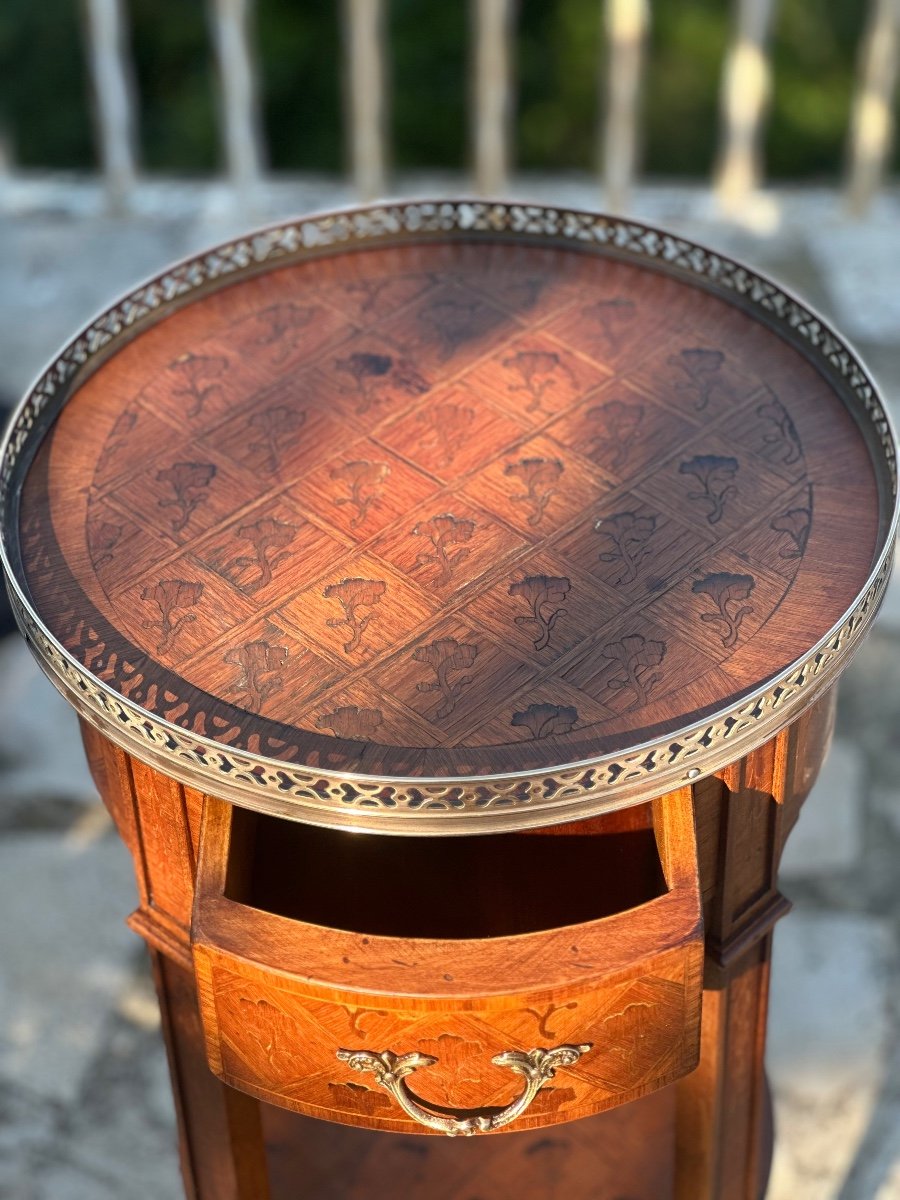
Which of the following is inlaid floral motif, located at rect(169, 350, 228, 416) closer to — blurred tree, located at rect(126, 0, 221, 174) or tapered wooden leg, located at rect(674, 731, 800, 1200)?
tapered wooden leg, located at rect(674, 731, 800, 1200)

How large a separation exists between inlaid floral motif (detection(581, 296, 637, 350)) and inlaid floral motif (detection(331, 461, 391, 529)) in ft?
1.18

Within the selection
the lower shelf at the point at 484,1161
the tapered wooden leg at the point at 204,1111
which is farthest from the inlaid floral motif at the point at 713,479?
the lower shelf at the point at 484,1161

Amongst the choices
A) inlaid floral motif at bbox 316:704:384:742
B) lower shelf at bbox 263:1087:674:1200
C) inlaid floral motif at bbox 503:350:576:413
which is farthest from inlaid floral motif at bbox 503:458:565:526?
lower shelf at bbox 263:1087:674:1200

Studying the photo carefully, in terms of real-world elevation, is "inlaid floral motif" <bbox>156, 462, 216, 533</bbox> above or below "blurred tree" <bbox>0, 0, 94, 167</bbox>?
above

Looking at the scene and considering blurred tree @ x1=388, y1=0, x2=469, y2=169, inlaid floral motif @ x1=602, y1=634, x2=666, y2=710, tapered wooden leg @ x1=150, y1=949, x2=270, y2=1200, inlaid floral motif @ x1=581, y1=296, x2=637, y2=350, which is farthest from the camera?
blurred tree @ x1=388, y1=0, x2=469, y2=169

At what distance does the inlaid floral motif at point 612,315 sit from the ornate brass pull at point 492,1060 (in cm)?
91

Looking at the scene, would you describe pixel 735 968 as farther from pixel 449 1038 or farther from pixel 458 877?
pixel 449 1038

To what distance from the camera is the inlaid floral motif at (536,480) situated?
2.07 meters

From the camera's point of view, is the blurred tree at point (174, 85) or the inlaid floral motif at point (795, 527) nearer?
the inlaid floral motif at point (795, 527)

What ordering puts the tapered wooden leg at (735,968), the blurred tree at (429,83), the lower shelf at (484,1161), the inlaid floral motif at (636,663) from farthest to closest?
1. the blurred tree at (429,83)
2. the lower shelf at (484,1161)
3. the tapered wooden leg at (735,968)
4. the inlaid floral motif at (636,663)

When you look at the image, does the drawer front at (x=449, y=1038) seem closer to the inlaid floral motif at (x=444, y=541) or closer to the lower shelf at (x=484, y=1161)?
the inlaid floral motif at (x=444, y=541)

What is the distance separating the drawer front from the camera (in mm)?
1734

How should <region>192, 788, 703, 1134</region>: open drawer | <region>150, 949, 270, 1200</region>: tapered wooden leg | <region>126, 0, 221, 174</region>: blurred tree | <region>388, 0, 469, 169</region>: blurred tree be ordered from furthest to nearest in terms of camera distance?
1. <region>126, 0, 221, 174</region>: blurred tree
2. <region>388, 0, 469, 169</region>: blurred tree
3. <region>150, 949, 270, 1200</region>: tapered wooden leg
4. <region>192, 788, 703, 1134</region>: open drawer

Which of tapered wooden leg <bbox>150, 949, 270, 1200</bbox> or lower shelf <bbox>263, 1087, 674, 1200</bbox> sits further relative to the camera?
lower shelf <bbox>263, 1087, 674, 1200</bbox>
